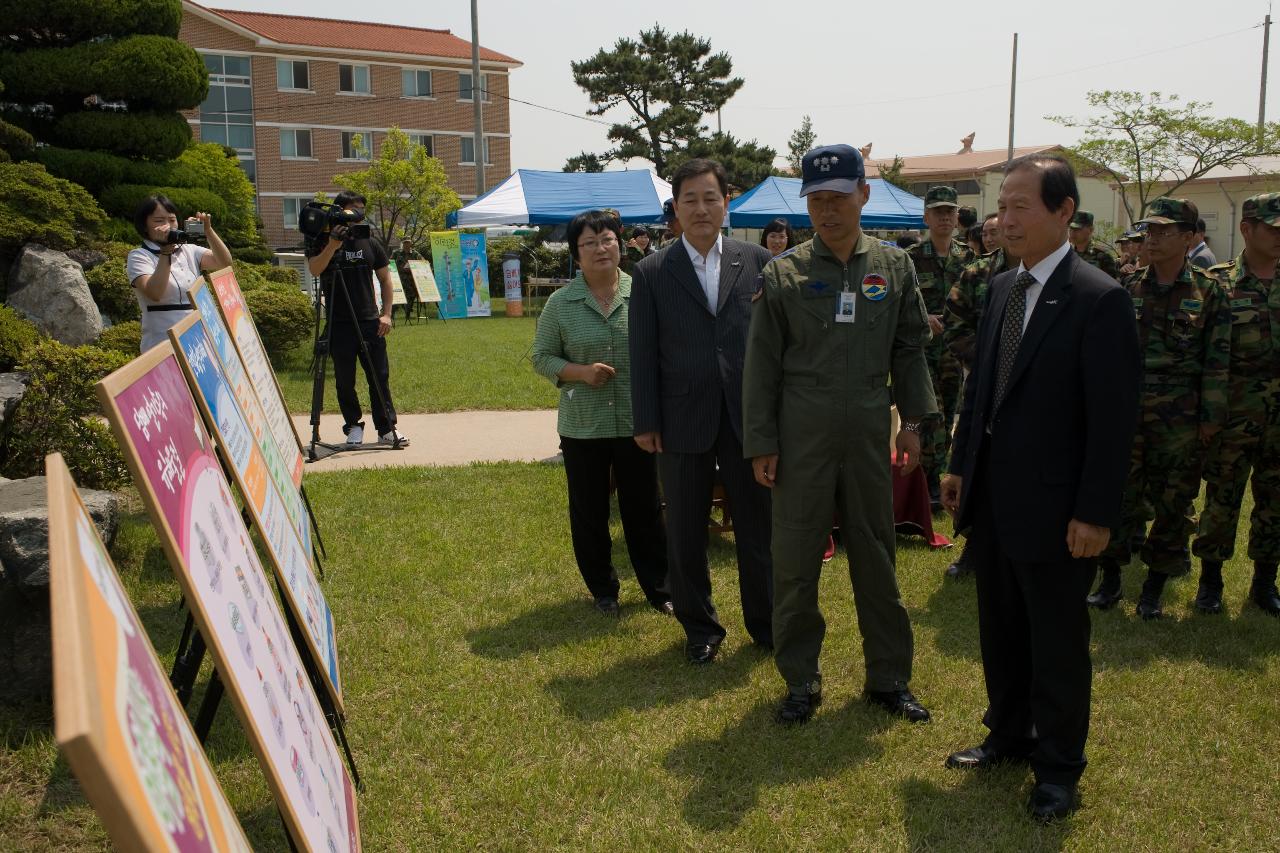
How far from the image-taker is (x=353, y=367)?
30.3 ft

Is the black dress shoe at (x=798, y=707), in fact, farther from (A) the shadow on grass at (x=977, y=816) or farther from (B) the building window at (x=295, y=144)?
(B) the building window at (x=295, y=144)

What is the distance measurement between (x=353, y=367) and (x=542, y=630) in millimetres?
4849

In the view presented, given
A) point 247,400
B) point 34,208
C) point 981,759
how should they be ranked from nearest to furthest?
point 981,759, point 247,400, point 34,208

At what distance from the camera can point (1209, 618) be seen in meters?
5.28

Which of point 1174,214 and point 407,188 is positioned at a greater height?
point 407,188

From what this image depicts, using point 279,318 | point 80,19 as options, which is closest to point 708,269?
point 279,318

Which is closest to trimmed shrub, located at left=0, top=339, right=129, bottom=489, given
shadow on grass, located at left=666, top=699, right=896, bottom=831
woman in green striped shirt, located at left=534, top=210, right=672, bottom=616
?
woman in green striped shirt, located at left=534, top=210, right=672, bottom=616

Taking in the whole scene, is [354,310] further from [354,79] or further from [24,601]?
[354,79]

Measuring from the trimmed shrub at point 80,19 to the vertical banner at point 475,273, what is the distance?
13.6m

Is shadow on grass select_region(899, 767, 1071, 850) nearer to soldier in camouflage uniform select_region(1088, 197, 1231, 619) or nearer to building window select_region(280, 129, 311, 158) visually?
soldier in camouflage uniform select_region(1088, 197, 1231, 619)

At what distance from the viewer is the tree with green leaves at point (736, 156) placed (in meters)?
40.5

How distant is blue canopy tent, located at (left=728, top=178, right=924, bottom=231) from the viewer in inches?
773

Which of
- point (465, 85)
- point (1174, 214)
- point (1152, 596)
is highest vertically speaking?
point (465, 85)

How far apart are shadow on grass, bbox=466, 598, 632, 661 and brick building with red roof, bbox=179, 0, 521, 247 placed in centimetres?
4889
